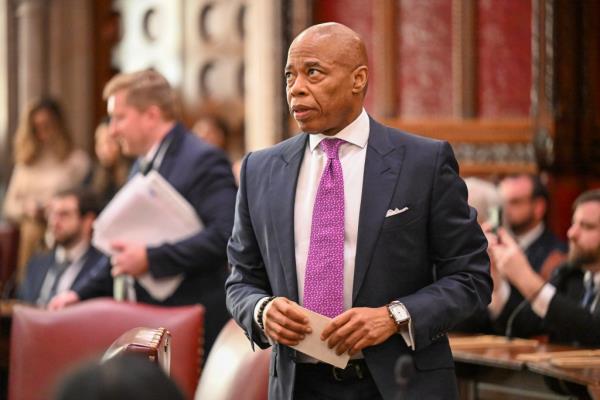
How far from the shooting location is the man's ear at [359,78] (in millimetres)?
2492

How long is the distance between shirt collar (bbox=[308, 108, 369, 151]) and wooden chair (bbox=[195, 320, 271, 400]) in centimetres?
52

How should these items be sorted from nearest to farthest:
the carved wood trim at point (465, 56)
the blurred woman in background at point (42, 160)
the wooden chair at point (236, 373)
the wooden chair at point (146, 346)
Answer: the wooden chair at point (146, 346), the wooden chair at point (236, 373), the carved wood trim at point (465, 56), the blurred woman in background at point (42, 160)

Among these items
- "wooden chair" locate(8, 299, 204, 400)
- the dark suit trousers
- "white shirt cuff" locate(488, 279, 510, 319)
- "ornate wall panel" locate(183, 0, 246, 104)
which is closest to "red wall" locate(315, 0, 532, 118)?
"ornate wall panel" locate(183, 0, 246, 104)

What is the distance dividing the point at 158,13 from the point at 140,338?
7.31 metres

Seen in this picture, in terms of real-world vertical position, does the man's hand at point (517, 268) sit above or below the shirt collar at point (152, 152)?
below

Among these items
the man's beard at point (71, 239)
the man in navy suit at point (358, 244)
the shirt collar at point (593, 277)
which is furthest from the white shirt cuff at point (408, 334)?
the man's beard at point (71, 239)

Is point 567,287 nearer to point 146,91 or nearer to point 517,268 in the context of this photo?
point 517,268

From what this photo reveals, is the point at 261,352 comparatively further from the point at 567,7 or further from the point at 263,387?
the point at 567,7

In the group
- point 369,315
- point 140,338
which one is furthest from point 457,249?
point 140,338

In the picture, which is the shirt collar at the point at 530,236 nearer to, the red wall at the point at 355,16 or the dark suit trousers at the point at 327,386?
the red wall at the point at 355,16

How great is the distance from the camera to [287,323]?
7.85 ft

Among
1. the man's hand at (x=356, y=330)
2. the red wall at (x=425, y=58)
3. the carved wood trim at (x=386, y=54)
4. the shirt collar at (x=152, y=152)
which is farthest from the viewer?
the carved wood trim at (x=386, y=54)

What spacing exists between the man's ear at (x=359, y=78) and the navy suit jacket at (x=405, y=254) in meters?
0.11

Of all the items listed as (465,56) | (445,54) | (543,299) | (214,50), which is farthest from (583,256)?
(214,50)
